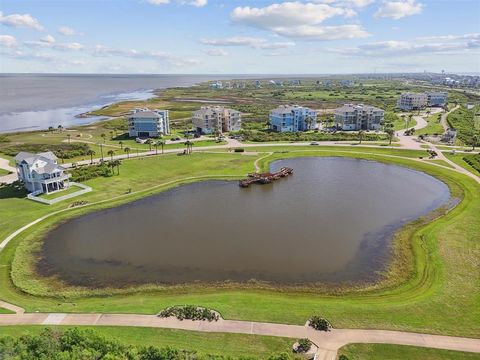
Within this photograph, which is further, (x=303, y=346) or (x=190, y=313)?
(x=190, y=313)

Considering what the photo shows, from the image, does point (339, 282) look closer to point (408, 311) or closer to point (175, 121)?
point (408, 311)

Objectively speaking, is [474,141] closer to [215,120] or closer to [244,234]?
[215,120]

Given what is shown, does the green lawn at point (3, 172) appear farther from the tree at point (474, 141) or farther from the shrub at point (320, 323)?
the tree at point (474, 141)

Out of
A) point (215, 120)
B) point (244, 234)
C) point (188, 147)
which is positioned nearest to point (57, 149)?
point (188, 147)

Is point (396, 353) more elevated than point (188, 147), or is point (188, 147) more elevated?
point (188, 147)

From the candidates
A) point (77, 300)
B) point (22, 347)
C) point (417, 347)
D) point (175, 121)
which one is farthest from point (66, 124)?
point (417, 347)

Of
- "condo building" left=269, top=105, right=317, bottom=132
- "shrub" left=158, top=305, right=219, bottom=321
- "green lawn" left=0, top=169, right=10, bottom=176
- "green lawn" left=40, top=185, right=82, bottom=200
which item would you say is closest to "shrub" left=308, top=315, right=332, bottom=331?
"shrub" left=158, top=305, right=219, bottom=321
